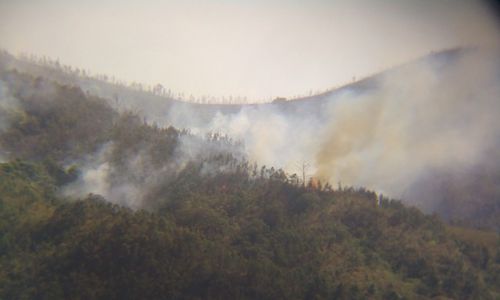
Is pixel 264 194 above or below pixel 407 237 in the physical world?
above

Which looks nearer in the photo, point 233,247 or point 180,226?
point 233,247

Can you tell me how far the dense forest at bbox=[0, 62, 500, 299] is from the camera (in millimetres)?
22641

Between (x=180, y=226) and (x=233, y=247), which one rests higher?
(x=180, y=226)

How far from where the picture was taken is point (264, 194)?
138ft

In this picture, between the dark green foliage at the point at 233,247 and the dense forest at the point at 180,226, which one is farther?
the dense forest at the point at 180,226

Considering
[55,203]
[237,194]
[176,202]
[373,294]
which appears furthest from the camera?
[237,194]

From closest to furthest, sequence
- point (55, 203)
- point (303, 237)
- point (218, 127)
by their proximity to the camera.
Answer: point (55, 203), point (303, 237), point (218, 127)

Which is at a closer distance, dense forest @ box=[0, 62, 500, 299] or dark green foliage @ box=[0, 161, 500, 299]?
dark green foliage @ box=[0, 161, 500, 299]

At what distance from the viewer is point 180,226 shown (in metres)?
31.1

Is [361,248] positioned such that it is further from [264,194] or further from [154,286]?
[154,286]

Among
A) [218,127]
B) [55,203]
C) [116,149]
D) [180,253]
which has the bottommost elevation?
[180,253]

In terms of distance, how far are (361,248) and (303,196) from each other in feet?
26.0

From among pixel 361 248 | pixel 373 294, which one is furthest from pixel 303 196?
pixel 373 294

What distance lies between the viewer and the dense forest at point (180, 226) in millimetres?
22641
